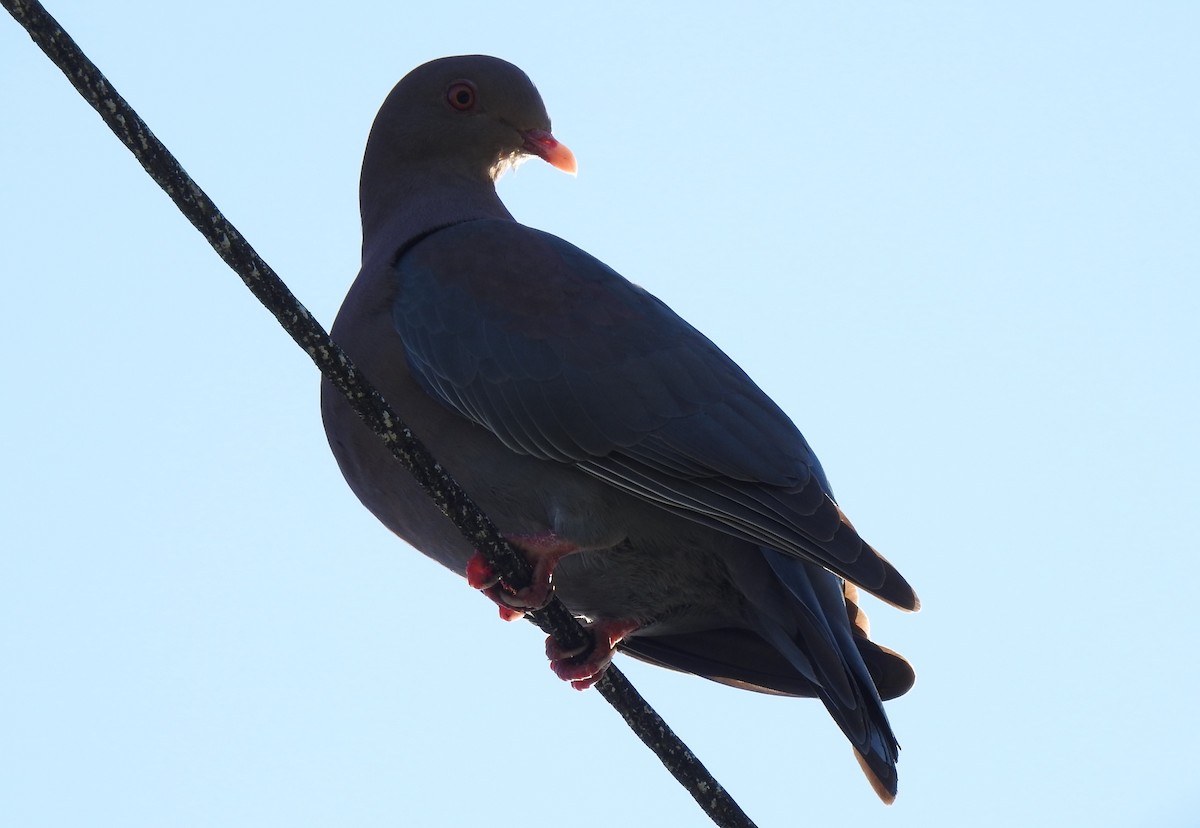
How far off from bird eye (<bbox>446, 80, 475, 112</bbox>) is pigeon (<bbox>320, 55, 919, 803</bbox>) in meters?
0.73

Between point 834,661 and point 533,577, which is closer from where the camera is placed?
point 533,577

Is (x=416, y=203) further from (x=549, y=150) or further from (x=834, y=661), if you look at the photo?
(x=834, y=661)

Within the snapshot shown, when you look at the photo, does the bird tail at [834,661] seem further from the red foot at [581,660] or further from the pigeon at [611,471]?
the red foot at [581,660]

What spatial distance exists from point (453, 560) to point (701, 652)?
0.80 m

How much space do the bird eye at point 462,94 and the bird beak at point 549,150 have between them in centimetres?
22

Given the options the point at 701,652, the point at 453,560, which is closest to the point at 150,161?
the point at 453,560

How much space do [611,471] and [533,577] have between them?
0.36 metres

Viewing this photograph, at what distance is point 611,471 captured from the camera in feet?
11.9

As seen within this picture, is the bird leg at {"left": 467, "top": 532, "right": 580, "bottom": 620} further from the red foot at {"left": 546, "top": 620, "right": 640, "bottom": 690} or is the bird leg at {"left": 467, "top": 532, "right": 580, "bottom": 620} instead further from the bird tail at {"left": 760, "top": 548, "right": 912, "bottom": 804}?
the bird tail at {"left": 760, "top": 548, "right": 912, "bottom": 804}

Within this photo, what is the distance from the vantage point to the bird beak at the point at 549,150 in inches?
201

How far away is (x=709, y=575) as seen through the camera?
3.85 meters

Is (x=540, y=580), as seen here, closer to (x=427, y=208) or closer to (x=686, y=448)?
(x=686, y=448)

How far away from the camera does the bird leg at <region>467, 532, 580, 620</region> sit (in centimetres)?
341

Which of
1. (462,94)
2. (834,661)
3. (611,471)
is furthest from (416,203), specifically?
(834,661)
